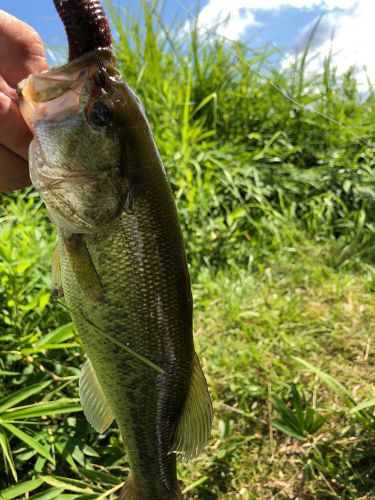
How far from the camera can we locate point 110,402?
1570 millimetres

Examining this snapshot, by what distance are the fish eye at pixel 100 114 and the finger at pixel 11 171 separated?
480mm

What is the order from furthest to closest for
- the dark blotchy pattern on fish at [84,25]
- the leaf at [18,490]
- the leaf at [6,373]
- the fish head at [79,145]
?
the leaf at [6,373], the leaf at [18,490], the fish head at [79,145], the dark blotchy pattern on fish at [84,25]

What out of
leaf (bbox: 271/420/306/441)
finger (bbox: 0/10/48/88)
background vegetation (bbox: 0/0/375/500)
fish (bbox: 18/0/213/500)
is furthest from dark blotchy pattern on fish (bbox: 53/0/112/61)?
leaf (bbox: 271/420/306/441)

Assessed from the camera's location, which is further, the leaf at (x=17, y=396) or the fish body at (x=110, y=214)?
the leaf at (x=17, y=396)

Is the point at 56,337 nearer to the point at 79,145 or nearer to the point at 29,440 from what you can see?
the point at 29,440

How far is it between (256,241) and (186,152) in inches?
39.4

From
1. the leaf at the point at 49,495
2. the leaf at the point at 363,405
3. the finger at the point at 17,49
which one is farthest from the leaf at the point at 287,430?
the finger at the point at 17,49

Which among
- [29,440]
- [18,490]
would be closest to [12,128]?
[29,440]

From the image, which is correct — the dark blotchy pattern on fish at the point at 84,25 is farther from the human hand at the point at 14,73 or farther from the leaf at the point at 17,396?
the leaf at the point at 17,396

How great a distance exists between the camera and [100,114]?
1.37 m

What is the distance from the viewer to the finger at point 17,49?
5.49ft

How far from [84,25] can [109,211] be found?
47 cm

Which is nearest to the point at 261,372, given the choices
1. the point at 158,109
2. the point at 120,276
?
the point at 120,276

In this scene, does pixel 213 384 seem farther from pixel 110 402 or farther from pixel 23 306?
pixel 110 402
